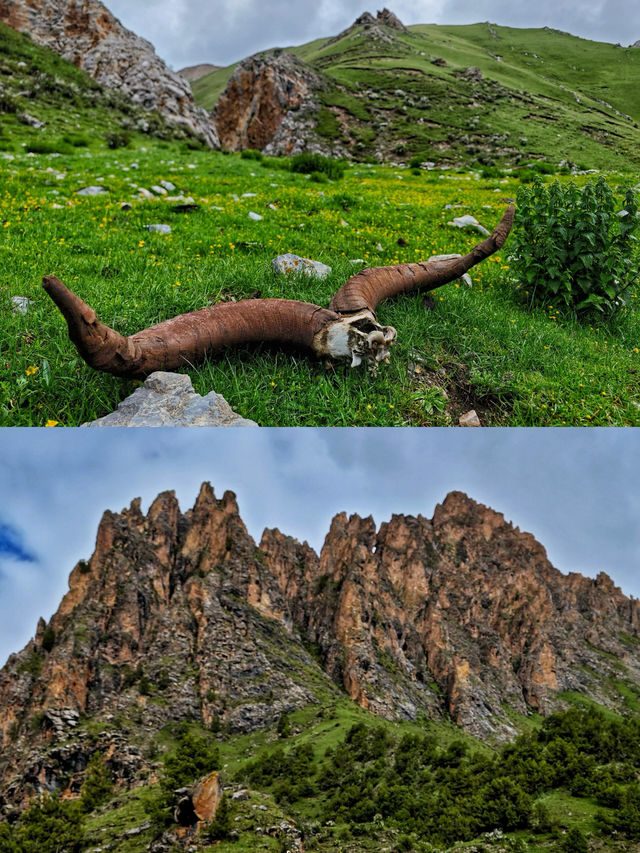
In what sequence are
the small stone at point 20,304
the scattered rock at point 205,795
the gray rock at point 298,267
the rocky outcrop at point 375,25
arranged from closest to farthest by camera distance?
the small stone at point 20,304
the gray rock at point 298,267
the scattered rock at point 205,795
the rocky outcrop at point 375,25

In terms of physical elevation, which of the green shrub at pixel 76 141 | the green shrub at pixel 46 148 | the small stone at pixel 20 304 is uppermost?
the green shrub at pixel 76 141

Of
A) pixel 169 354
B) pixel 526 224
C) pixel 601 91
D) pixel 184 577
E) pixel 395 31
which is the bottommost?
pixel 169 354

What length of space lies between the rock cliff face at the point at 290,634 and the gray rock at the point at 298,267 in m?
66.9

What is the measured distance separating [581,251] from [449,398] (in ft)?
15.8

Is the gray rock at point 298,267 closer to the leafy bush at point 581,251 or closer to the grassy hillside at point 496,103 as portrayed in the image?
the leafy bush at point 581,251

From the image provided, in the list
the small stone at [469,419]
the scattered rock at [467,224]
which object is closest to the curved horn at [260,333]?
the small stone at [469,419]

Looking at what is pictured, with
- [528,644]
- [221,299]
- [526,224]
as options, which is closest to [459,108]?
[526,224]

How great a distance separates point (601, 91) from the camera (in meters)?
48.0

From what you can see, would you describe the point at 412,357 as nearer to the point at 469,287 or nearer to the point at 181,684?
the point at 469,287

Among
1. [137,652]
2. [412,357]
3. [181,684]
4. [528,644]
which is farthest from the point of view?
[528,644]

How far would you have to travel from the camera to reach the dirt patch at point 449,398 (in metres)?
5.11

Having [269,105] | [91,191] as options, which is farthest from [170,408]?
[269,105]

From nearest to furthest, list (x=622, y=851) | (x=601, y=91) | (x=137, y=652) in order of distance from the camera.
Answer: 1. (x=622, y=851)
2. (x=601, y=91)
3. (x=137, y=652)

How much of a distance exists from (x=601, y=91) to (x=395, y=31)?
93.2 metres
